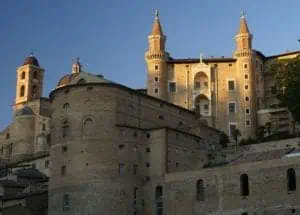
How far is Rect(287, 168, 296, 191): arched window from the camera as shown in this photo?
51.3m

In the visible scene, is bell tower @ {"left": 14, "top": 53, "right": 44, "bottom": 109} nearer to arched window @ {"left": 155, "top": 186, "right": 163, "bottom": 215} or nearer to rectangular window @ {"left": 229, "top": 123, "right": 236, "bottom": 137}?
rectangular window @ {"left": 229, "top": 123, "right": 236, "bottom": 137}

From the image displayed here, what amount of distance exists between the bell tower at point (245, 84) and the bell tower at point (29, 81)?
3298 centimetres

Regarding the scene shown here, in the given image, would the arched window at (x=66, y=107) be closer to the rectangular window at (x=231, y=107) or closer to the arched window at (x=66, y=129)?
the arched window at (x=66, y=129)

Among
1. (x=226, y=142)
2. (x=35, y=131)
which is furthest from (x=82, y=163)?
(x=35, y=131)

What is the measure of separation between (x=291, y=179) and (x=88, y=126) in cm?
1933

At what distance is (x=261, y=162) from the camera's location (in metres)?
53.2

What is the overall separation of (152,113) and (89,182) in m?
11.7

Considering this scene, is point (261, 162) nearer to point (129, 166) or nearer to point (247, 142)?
point (129, 166)

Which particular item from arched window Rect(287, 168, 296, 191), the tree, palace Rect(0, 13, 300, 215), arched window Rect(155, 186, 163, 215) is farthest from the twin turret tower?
arched window Rect(287, 168, 296, 191)

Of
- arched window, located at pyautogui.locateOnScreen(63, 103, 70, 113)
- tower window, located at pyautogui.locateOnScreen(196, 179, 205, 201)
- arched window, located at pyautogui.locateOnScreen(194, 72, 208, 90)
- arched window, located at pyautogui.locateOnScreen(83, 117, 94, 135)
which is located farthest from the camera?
arched window, located at pyautogui.locateOnScreen(194, 72, 208, 90)

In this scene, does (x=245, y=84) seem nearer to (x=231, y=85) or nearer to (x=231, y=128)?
(x=231, y=85)

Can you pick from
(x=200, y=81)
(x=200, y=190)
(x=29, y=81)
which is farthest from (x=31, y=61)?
(x=200, y=190)

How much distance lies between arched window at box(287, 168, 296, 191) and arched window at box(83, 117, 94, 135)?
18.7 meters

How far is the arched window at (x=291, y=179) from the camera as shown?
51344mm
